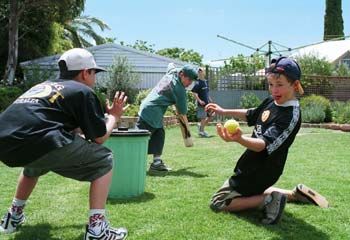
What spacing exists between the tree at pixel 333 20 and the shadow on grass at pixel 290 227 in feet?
125

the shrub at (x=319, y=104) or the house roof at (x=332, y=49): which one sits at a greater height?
the house roof at (x=332, y=49)

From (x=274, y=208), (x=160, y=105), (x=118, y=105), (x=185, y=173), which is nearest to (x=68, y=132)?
(x=118, y=105)

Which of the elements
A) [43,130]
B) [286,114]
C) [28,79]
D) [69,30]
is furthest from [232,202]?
[69,30]

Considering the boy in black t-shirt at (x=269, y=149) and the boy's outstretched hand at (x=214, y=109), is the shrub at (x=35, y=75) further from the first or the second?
the boy in black t-shirt at (x=269, y=149)

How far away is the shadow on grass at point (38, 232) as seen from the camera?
3.75 m

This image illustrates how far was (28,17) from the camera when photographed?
80.4ft

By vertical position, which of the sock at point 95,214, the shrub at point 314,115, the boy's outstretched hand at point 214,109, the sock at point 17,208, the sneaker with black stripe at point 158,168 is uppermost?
the boy's outstretched hand at point 214,109

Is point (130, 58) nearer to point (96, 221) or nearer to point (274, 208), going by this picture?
point (274, 208)

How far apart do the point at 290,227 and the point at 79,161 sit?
1776 millimetres

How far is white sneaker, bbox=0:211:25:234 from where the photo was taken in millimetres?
3863

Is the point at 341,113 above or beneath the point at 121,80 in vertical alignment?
beneath

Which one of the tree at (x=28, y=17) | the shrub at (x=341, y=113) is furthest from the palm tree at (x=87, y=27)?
the shrub at (x=341, y=113)

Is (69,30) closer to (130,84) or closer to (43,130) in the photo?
(130,84)

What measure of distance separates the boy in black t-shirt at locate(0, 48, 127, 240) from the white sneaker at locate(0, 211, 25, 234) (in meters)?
0.50
